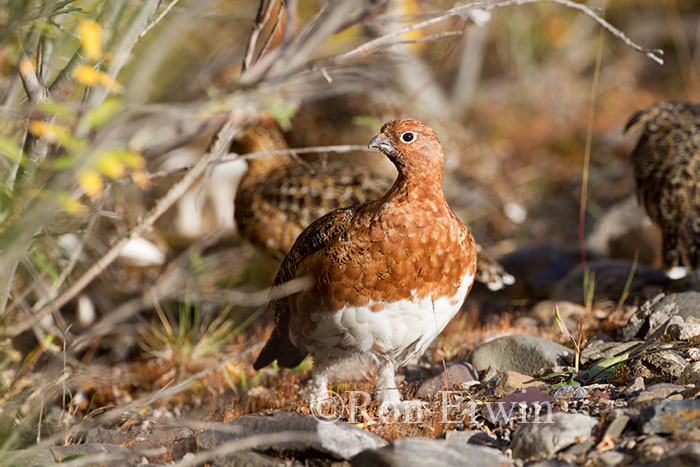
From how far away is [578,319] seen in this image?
518cm

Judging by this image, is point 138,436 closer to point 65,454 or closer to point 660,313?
point 65,454

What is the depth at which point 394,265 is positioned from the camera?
3.66m

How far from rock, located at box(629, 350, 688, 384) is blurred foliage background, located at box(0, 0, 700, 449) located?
1.43 metres

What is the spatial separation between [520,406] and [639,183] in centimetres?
296

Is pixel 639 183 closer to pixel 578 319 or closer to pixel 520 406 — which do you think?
pixel 578 319

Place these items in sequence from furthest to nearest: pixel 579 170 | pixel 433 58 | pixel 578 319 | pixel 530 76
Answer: pixel 530 76
pixel 579 170
pixel 433 58
pixel 578 319

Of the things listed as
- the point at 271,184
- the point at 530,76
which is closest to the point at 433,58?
the point at 271,184

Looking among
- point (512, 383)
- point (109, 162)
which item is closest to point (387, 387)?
point (512, 383)

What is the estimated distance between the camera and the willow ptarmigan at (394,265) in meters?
3.67

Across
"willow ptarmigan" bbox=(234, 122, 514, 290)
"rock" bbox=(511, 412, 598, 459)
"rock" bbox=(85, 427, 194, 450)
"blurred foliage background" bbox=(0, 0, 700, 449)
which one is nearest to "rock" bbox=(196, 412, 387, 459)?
"blurred foliage background" bbox=(0, 0, 700, 449)

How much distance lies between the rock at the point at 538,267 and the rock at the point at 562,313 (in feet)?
2.10

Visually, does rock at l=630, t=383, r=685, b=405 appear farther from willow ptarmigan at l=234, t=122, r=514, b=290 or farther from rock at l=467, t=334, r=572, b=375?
willow ptarmigan at l=234, t=122, r=514, b=290

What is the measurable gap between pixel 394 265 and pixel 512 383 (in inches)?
37.3

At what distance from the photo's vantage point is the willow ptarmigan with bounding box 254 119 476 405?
3666 millimetres
